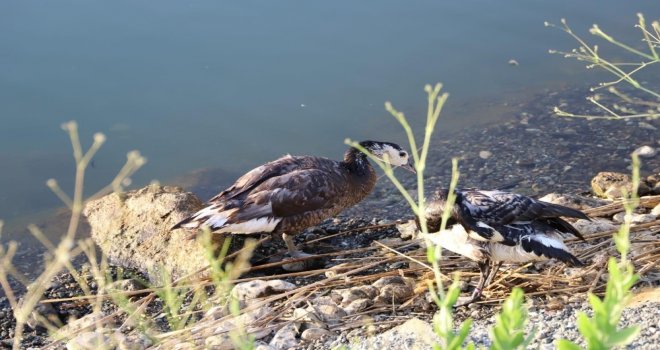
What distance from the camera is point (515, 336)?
7.07 feet

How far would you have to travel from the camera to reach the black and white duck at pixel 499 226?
506 centimetres

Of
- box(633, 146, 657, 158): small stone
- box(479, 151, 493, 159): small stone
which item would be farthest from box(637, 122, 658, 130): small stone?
box(479, 151, 493, 159): small stone

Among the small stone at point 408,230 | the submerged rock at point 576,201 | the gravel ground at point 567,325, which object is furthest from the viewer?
the submerged rock at point 576,201

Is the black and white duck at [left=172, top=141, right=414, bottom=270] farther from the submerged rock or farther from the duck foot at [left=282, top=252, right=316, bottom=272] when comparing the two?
the submerged rock

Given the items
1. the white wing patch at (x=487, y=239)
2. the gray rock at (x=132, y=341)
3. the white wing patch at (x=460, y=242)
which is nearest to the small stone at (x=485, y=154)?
the white wing patch at (x=460, y=242)

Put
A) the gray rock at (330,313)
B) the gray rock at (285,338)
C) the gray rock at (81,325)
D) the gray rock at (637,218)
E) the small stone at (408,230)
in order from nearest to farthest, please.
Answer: the gray rock at (285,338)
the gray rock at (330,313)
the gray rock at (81,325)
the gray rock at (637,218)
the small stone at (408,230)

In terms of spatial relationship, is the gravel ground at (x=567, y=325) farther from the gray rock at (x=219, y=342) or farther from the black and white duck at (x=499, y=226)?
the gray rock at (x=219, y=342)

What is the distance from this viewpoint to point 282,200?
6.46m

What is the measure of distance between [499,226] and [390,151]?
250cm

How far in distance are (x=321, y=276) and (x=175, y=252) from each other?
1213mm

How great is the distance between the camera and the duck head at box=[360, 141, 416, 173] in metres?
7.44

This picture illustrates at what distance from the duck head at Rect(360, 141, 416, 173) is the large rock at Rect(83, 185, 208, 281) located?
153 centimetres

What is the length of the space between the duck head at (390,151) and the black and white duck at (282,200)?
46 cm

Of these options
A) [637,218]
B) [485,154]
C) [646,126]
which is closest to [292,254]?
[637,218]
